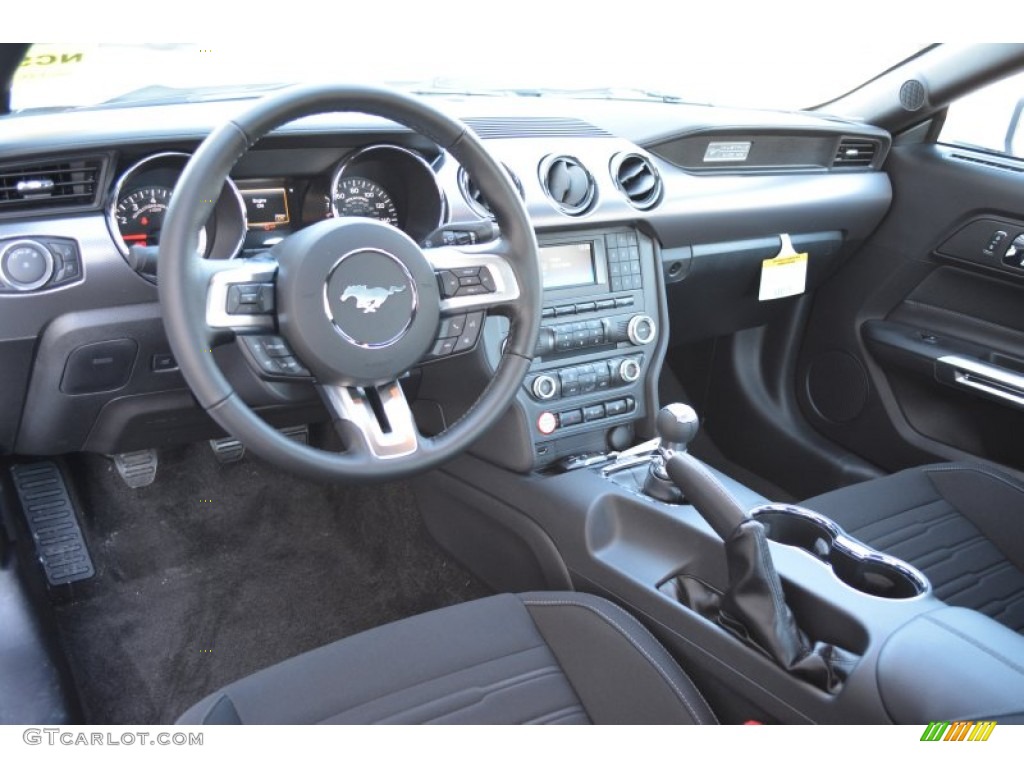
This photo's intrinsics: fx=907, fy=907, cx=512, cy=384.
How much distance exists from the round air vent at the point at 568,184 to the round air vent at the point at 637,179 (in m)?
0.09

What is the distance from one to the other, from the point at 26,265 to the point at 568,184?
1.03 metres

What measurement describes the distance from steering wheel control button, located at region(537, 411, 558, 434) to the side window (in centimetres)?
146

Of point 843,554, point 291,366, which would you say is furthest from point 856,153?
point 291,366

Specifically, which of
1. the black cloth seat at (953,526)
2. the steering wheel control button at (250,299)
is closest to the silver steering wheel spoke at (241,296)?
the steering wheel control button at (250,299)

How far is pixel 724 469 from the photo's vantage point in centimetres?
280

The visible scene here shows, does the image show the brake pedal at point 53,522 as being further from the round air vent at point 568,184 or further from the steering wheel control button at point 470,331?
the round air vent at point 568,184

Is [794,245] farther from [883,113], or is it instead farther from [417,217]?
[417,217]

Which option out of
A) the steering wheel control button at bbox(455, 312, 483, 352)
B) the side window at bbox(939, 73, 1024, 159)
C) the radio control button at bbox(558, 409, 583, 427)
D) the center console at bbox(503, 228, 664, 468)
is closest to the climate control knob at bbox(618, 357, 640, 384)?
the center console at bbox(503, 228, 664, 468)

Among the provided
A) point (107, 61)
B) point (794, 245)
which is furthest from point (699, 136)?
point (107, 61)

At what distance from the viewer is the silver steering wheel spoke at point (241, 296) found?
46.7 inches

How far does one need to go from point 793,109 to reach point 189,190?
6.47 feet

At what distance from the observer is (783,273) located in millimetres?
2400

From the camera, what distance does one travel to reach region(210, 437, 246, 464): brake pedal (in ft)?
6.75

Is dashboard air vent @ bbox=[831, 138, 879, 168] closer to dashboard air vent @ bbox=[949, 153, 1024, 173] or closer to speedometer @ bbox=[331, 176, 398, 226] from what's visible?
dashboard air vent @ bbox=[949, 153, 1024, 173]
